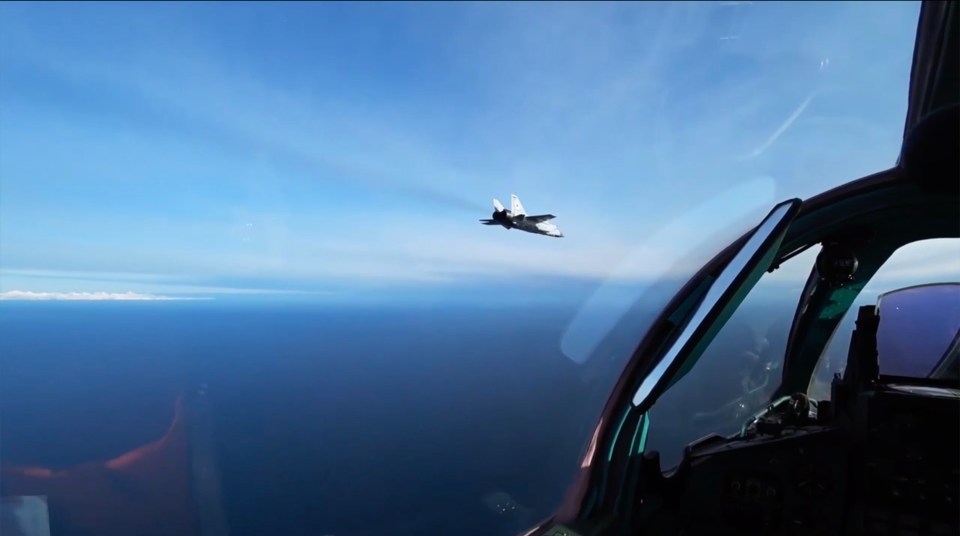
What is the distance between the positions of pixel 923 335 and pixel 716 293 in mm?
1478

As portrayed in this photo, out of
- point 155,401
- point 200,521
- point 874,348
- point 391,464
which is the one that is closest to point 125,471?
point 200,521

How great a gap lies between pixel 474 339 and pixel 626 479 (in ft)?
44.3

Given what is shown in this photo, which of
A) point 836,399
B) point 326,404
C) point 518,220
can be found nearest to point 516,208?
point 518,220

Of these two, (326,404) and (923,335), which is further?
(326,404)

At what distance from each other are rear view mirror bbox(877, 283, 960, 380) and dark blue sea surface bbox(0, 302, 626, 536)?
1475 millimetres

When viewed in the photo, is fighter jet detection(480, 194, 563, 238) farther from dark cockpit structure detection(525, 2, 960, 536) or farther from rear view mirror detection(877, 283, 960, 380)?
rear view mirror detection(877, 283, 960, 380)

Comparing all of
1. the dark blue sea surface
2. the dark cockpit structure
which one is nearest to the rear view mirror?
the dark cockpit structure

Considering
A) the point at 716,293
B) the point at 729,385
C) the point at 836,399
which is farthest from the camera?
the point at 729,385

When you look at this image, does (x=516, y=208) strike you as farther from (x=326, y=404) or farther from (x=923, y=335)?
(x=326, y=404)

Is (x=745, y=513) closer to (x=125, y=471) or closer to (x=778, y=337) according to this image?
(x=778, y=337)

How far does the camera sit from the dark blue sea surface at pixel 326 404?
2.94 meters

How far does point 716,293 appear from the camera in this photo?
2.09 m

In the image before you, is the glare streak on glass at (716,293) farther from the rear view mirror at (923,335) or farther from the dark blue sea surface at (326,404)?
the rear view mirror at (923,335)

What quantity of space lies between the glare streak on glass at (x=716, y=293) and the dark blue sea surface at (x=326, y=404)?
1.48ft
